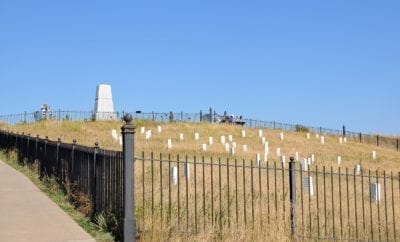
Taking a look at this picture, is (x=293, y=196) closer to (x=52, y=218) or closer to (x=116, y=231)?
(x=116, y=231)

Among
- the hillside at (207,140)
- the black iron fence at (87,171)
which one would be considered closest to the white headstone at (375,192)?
the black iron fence at (87,171)

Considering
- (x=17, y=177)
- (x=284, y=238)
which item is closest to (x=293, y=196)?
(x=284, y=238)

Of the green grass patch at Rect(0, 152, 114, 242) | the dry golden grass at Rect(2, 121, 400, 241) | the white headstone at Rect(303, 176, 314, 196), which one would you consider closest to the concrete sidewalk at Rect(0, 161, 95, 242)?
the green grass patch at Rect(0, 152, 114, 242)

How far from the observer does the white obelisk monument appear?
43750 mm

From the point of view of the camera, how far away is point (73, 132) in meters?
36.4

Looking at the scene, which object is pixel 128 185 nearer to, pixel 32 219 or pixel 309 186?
pixel 32 219

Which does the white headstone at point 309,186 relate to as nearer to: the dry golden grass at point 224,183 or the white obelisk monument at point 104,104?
the dry golden grass at point 224,183

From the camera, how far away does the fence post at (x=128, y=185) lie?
7.70 m

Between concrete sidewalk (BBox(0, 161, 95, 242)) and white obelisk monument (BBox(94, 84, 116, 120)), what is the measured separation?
101ft

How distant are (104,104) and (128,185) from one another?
37101 millimetres

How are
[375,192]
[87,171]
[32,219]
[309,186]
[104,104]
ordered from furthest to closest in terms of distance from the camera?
[104,104] < [375,192] < [309,186] < [87,171] < [32,219]

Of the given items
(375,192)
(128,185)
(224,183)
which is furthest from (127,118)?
(375,192)

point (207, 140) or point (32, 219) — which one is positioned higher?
point (207, 140)

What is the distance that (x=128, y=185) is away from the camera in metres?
7.88
